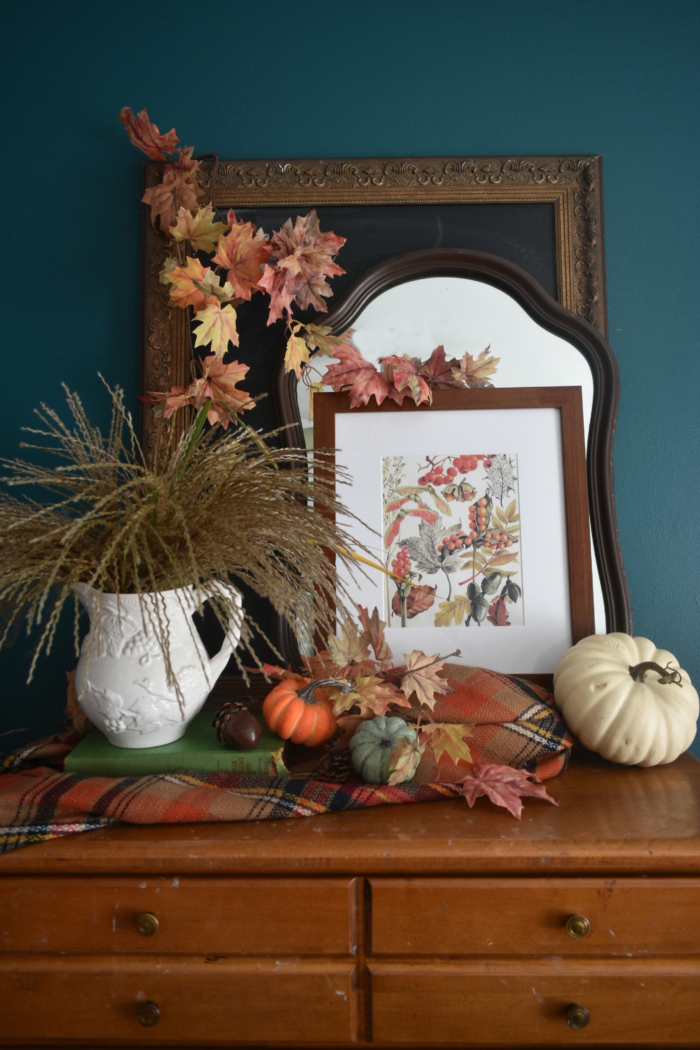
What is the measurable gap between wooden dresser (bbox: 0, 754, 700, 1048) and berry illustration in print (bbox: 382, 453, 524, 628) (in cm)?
45

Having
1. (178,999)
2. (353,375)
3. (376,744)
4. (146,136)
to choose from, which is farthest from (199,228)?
(178,999)

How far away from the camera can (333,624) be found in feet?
3.73

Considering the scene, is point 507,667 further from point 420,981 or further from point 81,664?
point 81,664

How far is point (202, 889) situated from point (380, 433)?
808 millimetres

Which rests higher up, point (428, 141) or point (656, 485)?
point (428, 141)

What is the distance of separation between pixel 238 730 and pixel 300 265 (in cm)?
84

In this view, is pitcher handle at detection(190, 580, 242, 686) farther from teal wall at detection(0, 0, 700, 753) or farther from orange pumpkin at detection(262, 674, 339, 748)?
teal wall at detection(0, 0, 700, 753)

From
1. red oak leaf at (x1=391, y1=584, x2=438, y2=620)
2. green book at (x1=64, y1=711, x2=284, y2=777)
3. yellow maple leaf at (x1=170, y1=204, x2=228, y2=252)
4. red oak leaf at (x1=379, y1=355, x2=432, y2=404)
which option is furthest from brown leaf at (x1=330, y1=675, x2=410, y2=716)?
yellow maple leaf at (x1=170, y1=204, x2=228, y2=252)

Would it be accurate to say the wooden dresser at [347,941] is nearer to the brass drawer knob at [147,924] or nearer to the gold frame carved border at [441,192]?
the brass drawer knob at [147,924]

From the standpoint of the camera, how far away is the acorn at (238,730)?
2.99 feet

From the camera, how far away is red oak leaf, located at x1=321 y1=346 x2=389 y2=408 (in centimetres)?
117

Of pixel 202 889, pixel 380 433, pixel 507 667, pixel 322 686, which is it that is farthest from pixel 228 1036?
pixel 380 433

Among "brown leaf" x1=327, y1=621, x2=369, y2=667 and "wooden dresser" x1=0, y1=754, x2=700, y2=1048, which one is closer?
"wooden dresser" x1=0, y1=754, x2=700, y2=1048

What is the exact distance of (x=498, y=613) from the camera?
3.86 feet
